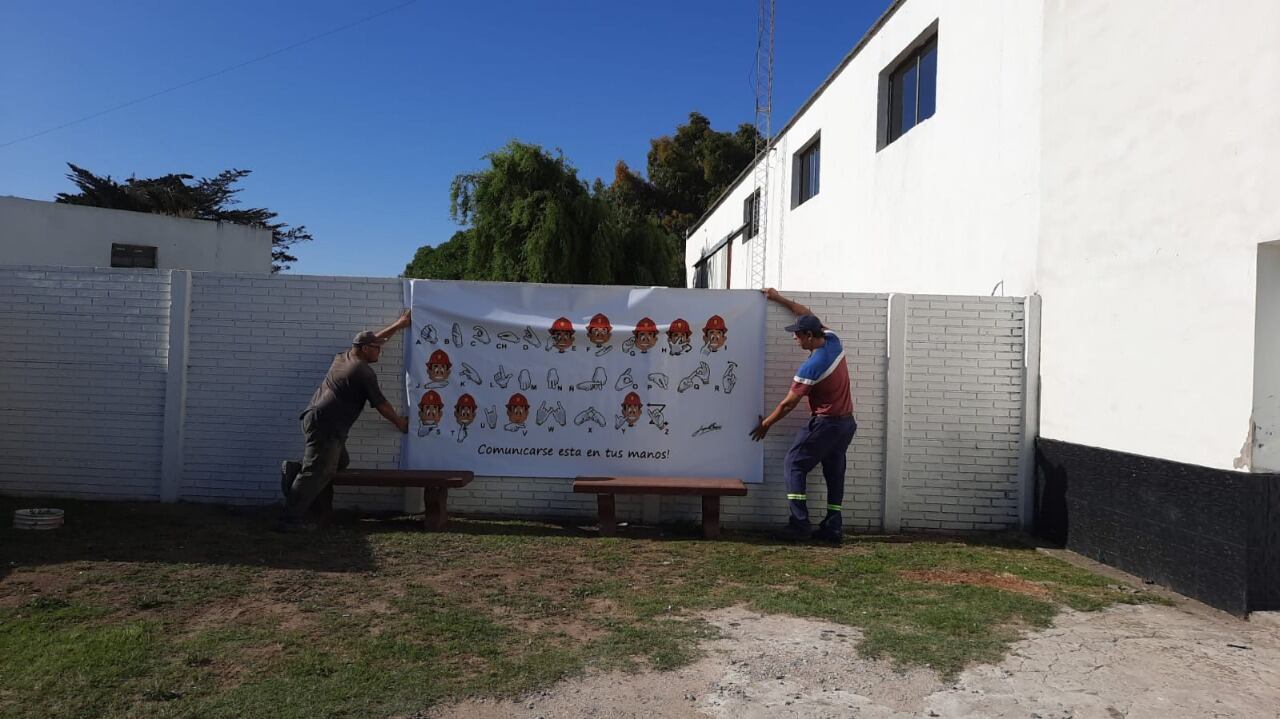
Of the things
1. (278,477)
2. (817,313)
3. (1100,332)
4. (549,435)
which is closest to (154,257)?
(278,477)

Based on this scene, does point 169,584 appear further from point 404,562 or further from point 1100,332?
point 1100,332

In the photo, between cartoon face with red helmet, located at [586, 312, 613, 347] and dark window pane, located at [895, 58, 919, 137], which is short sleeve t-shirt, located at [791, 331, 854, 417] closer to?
cartoon face with red helmet, located at [586, 312, 613, 347]

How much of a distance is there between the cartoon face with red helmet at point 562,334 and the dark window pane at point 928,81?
5.63 meters

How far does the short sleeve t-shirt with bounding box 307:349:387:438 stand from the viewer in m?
6.83

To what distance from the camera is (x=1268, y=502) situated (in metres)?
4.97

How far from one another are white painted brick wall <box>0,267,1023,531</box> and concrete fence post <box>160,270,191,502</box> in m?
0.07

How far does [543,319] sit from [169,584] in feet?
11.9

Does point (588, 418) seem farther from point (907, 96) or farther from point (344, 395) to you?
point (907, 96)

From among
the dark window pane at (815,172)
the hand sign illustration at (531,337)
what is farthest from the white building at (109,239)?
the hand sign illustration at (531,337)

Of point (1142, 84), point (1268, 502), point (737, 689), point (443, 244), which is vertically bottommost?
point (737, 689)

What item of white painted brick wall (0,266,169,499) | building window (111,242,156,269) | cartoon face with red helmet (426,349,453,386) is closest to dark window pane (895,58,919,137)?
cartoon face with red helmet (426,349,453,386)

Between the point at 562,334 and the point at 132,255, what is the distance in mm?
20352

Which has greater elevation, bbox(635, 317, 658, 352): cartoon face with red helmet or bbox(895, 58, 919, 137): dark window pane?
bbox(895, 58, 919, 137): dark window pane

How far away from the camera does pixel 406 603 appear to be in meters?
5.06
